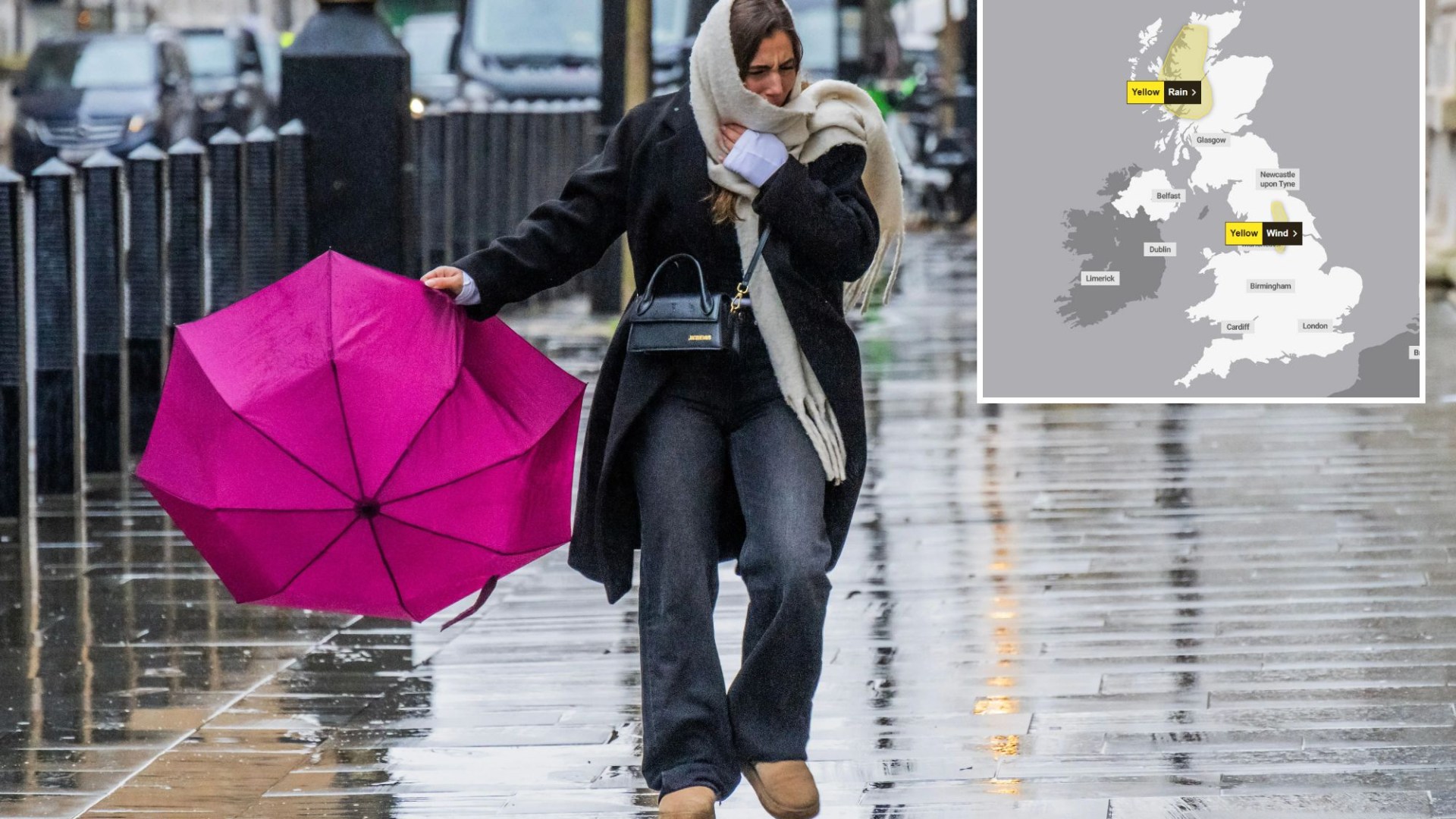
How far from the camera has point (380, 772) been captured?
16.7 ft

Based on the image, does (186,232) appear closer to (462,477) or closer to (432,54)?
(462,477)

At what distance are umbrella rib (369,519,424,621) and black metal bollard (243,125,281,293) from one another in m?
4.79

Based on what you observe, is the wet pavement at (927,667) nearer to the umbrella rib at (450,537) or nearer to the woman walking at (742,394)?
the woman walking at (742,394)

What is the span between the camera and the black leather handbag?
4.39 m

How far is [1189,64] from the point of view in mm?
5637

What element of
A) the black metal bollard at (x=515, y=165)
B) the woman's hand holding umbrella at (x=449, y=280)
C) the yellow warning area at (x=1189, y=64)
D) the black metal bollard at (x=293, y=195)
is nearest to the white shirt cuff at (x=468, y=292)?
the woman's hand holding umbrella at (x=449, y=280)

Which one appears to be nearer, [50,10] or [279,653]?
[279,653]


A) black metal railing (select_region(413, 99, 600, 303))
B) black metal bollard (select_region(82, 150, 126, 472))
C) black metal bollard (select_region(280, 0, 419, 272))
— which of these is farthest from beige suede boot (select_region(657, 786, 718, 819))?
black metal railing (select_region(413, 99, 600, 303))

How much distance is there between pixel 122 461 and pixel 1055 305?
15.3 feet

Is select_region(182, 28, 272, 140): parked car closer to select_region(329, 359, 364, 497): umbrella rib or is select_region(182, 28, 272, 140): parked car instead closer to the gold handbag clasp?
select_region(329, 359, 364, 497): umbrella rib

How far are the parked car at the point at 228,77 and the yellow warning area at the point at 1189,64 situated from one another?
24688 mm

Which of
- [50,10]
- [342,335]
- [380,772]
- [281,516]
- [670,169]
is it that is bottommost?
[380,772]

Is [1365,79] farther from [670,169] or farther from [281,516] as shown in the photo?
[281,516]

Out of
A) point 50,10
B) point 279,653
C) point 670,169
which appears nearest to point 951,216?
point 279,653
